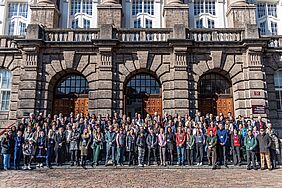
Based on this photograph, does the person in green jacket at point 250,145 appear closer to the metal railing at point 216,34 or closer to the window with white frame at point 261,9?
the metal railing at point 216,34

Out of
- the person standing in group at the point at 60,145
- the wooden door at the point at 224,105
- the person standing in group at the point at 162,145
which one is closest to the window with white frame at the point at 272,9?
Result: the wooden door at the point at 224,105

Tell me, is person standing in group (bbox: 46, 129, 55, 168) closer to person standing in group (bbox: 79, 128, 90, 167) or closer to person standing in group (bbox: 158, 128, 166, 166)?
person standing in group (bbox: 79, 128, 90, 167)

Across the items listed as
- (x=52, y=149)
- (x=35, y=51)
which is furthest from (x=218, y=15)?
(x=52, y=149)

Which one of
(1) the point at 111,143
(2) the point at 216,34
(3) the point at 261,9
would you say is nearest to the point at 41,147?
(1) the point at 111,143

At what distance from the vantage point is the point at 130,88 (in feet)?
71.5

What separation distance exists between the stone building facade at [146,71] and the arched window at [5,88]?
975 millimetres

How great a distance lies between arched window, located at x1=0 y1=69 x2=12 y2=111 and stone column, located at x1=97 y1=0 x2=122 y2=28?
837cm

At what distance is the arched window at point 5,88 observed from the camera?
23109 mm

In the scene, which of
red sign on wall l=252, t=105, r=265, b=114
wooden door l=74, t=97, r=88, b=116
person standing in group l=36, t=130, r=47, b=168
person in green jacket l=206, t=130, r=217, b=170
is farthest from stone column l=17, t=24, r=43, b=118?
red sign on wall l=252, t=105, r=265, b=114

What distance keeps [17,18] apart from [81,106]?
1290 cm

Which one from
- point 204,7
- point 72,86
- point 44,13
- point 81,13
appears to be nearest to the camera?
point 72,86

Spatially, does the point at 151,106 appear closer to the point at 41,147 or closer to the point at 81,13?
the point at 41,147

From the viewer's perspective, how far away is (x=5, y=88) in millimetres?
23172

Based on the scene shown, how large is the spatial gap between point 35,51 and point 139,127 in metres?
9.89
